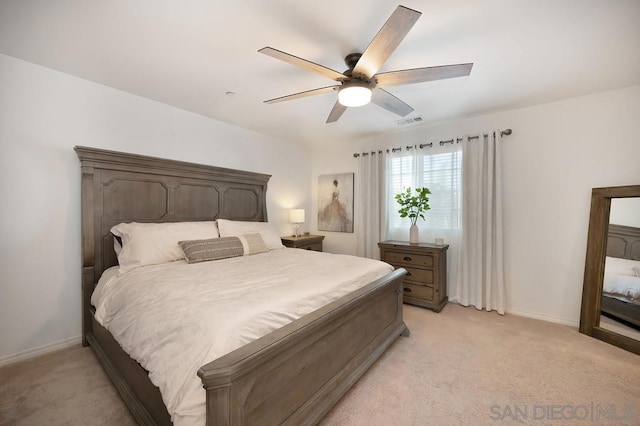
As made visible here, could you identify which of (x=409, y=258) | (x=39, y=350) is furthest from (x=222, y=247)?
(x=409, y=258)

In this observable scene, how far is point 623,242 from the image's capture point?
249 centimetres

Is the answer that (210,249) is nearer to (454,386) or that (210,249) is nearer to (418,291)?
(454,386)

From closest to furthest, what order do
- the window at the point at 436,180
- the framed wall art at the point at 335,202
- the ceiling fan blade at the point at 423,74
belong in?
the ceiling fan blade at the point at 423,74, the window at the point at 436,180, the framed wall art at the point at 335,202

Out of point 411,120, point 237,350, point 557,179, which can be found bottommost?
point 237,350

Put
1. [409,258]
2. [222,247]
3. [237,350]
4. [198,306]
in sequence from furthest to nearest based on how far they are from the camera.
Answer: [409,258]
[222,247]
[198,306]
[237,350]

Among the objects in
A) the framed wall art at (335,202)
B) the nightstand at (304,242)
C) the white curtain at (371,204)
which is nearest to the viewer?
the nightstand at (304,242)

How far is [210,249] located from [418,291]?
8.40 feet

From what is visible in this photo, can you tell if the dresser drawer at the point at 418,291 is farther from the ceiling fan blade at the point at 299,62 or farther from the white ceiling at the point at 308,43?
the ceiling fan blade at the point at 299,62

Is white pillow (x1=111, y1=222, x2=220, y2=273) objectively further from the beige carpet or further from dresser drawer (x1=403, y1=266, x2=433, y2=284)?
dresser drawer (x1=403, y1=266, x2=433, y2=284)

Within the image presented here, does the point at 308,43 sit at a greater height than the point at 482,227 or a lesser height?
greater

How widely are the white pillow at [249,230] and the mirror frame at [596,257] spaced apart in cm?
331

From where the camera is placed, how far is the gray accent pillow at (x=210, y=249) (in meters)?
2.41

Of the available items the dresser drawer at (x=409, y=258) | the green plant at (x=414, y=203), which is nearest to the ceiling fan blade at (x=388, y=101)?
the green plant at (x=414, y=203)

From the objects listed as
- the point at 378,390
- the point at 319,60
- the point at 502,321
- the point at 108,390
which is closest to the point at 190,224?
the point at 108,390
